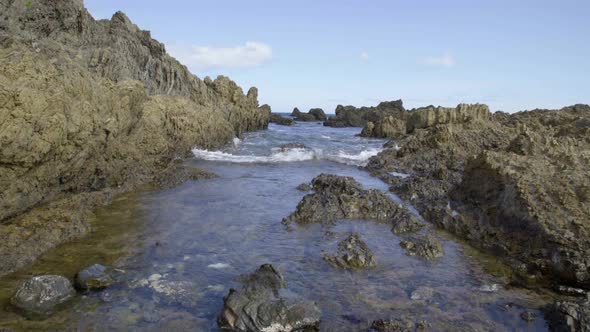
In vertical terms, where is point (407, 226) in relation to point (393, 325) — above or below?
above

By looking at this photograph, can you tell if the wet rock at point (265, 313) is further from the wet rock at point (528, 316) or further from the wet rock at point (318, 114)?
the wet rock at point (318, 114)

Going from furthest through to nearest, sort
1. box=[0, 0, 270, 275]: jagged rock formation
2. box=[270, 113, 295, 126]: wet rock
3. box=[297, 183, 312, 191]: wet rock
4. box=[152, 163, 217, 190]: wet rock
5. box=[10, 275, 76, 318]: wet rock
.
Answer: box=[270, 113, 295, 126]: wet rock → box=[297, 183, 312, 191]: wet rock → box=[152, 163, 217, 190]: wet rock → box=[0, 0, 270, 275]: jagged rock formation → box=[10, 275, 76, 318]: wet rock

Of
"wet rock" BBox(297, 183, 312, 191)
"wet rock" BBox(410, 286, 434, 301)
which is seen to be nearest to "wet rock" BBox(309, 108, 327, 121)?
"wet rock" BBox(297, 183, 312, 191)

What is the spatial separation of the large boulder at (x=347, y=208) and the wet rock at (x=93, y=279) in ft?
12.7

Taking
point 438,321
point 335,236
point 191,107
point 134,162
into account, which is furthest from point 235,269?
point 191,107

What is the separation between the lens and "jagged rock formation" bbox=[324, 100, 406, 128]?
214 feet

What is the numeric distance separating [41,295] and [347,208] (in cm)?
611

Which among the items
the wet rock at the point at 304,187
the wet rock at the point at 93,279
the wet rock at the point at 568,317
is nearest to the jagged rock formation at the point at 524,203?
the wet rock at the point at 568,317

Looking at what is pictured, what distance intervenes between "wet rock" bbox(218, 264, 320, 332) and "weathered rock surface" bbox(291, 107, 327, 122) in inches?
3174

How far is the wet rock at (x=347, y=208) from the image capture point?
8.75 meters

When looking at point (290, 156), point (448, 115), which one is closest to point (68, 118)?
point (290, 156)

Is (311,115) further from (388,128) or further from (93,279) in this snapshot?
(93,279)

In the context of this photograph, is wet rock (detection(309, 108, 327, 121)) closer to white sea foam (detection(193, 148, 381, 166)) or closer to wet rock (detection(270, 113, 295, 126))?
wet rock (detection(270, 113, 295, 126))

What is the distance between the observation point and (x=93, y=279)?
519 cm
